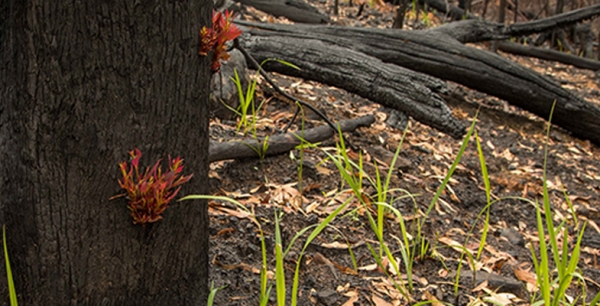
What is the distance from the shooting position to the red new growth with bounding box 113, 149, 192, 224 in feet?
4.57

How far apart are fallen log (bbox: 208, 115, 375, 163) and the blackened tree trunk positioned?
0.93m

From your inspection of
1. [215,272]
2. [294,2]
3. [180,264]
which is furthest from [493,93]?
[180,264]

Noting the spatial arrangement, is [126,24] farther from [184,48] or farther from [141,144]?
[141,144]

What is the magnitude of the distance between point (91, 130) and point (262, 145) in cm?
142

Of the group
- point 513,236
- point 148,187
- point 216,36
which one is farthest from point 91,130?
point 513,236

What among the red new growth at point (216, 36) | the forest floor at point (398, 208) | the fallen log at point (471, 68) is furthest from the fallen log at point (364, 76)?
the red new growth at point (216, 36)

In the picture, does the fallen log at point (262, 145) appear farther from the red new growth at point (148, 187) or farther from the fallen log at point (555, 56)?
the fallen log at point (555, 56)

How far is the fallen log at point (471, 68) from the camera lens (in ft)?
13.9

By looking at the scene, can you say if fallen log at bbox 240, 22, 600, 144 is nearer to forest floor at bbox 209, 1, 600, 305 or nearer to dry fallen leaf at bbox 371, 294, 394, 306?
forest floor at bbox 209, 1, 600, 305

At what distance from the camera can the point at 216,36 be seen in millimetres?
1540

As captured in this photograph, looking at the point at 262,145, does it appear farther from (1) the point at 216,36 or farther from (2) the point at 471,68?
(2) the point at 471,68

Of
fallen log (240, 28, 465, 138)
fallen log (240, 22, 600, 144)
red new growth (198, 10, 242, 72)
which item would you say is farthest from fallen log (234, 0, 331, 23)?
red new growth (198, 10, 242, 72)

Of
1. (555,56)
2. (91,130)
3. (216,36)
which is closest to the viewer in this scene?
(91,130)

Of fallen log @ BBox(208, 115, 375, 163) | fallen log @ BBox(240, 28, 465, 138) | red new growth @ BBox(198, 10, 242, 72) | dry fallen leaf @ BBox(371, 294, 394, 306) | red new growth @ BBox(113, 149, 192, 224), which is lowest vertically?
dry fallen leaf @ BBox(371, 294, 394, 306)
